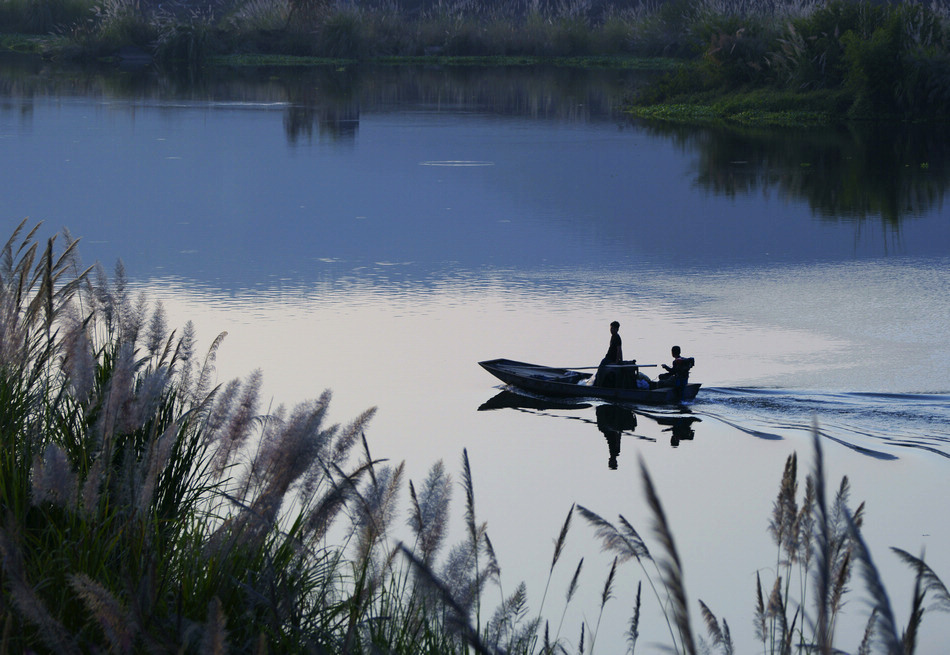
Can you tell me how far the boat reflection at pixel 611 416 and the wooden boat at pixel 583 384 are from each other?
95mm

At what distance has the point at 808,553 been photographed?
3242 millimetres

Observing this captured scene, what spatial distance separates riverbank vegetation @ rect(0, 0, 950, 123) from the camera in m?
36.0

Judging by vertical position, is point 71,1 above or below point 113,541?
above

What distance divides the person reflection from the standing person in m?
0.29

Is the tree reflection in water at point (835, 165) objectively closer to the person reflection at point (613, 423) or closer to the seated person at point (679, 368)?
the seated person at point (679, 368)

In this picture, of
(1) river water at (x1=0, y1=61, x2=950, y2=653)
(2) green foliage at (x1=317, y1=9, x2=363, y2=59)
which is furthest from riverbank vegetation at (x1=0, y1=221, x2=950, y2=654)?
(2) green foliage at (x1=317, y1=9, x2=363, y2=59)

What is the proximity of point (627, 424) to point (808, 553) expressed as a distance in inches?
325

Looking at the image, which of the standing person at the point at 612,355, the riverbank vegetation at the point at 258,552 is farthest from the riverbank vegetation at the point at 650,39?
the riverbank vegetation at the point at 258,552

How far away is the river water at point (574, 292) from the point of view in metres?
8.64

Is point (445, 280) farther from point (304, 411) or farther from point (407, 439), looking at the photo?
point (304, 411)

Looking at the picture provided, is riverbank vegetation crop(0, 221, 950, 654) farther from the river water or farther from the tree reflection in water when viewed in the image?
the tree reflection in water

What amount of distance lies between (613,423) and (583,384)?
0.55 meters

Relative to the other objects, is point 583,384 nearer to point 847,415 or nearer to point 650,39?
point 847,415

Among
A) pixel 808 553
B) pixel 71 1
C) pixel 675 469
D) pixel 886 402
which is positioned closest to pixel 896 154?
pixel 886 402
